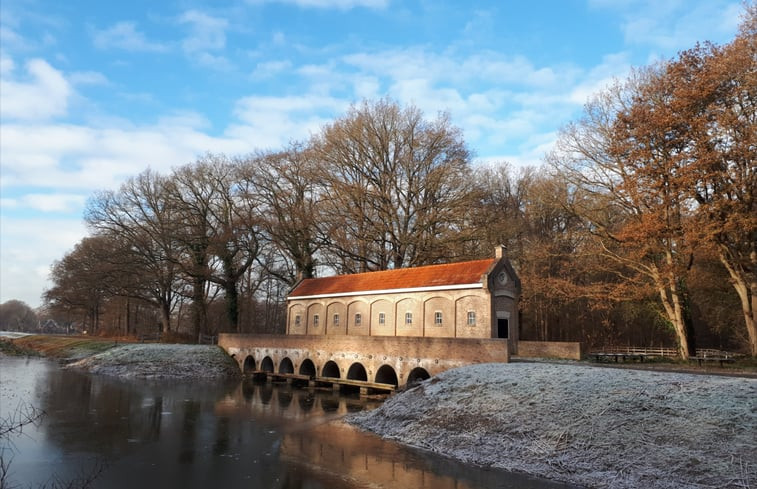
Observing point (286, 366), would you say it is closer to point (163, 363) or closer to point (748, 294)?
point (163, 363)

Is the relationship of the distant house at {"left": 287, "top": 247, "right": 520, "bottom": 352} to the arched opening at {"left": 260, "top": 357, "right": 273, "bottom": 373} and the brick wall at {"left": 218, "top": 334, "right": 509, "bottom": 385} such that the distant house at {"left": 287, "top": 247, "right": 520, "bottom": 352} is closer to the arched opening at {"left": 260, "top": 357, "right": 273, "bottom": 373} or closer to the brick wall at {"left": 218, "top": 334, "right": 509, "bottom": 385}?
the brick wall at {"left": 218, "top": 334, "right": 509, "bottom": 385}

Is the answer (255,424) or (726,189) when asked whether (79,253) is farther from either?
(726,189)

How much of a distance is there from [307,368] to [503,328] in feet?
38.0

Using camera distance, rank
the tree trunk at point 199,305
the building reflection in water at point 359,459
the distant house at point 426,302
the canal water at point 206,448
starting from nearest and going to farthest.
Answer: the canal water at point 206,448, the building reflection in water at point 359,459, the distant house at point 426,302, the tree trunk at point 199,305

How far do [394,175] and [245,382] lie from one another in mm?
17065

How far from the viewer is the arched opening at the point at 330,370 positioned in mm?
27781

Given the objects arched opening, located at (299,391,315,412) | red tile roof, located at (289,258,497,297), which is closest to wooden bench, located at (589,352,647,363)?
red tile roof, located at (289,258,497,297)

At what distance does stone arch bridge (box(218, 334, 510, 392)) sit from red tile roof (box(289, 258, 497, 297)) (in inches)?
166

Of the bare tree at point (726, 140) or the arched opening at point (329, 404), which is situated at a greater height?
the bare tree at point (726, 140)

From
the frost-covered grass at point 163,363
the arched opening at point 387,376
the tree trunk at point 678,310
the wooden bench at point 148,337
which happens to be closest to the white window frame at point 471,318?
the arched opening at point 387,376

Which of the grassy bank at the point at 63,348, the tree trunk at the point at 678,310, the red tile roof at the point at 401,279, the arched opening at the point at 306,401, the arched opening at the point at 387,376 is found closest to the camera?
the arched opening at the point at 306,401

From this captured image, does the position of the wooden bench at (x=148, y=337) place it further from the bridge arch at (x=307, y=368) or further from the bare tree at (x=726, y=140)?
the bare tree at (x=726, y=140)

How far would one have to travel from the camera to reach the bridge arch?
97.8ft

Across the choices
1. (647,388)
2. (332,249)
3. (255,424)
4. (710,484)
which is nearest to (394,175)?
(332,249)
